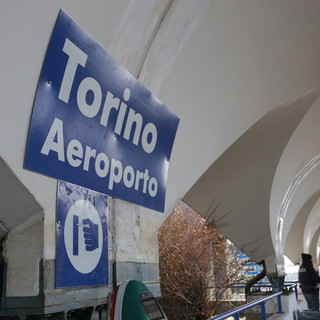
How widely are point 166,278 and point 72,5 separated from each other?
7.36 m

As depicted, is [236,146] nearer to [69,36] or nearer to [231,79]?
[231,79]

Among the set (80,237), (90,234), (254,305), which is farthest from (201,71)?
(254,305)

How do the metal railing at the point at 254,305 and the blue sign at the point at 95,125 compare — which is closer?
the blue sign at the point at 95,125

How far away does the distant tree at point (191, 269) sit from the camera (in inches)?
369

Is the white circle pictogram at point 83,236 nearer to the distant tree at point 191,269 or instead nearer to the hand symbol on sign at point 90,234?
the hand symbol on sign at point 90,234

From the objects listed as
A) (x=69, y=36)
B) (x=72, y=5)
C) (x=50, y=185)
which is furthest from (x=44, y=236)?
(x=72, y=5)

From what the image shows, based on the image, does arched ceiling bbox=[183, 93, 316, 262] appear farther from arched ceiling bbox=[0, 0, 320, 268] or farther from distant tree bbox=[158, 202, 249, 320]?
distant tree bbox=[158, 202, 249, 320]

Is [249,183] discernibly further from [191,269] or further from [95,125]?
[95,125]

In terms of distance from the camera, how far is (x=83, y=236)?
3102 mm

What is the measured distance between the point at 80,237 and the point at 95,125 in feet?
2.61

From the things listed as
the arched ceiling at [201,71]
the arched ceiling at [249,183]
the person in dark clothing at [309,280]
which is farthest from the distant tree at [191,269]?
the arched ceiling at [201,71]

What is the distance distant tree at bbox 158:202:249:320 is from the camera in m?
9.37

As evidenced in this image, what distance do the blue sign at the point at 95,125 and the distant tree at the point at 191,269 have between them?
5348 millimetres

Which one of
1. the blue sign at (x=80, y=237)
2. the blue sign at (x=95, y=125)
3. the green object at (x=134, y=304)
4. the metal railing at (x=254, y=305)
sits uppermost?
the blue sign at (x=95, y=125)
